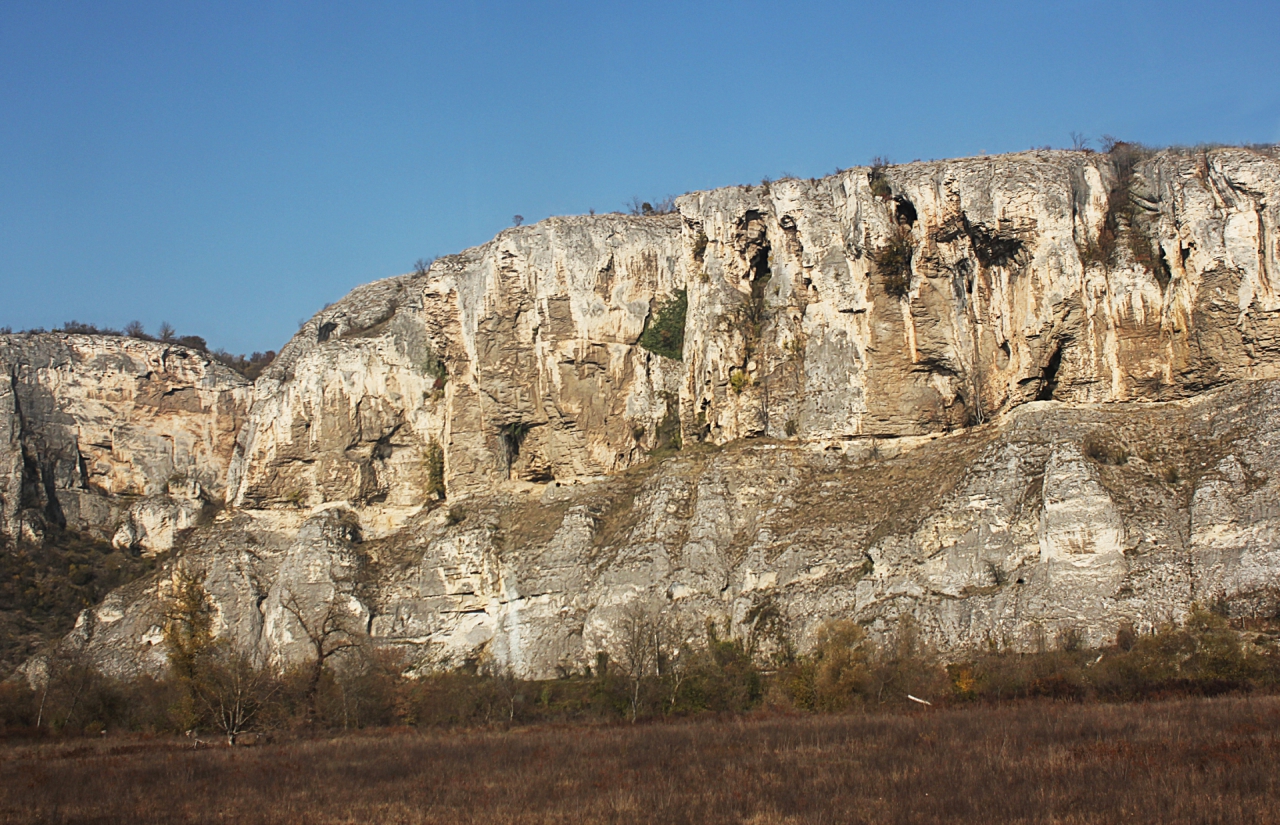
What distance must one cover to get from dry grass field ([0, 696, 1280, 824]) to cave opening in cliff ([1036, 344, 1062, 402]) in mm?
16898

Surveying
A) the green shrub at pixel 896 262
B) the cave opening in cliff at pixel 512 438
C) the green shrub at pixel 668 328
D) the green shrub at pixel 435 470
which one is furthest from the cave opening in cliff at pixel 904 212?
the green shrub at pixel 435 470

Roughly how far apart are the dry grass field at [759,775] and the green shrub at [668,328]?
25168 mm

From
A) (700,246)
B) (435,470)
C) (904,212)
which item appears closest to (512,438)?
(435,470)

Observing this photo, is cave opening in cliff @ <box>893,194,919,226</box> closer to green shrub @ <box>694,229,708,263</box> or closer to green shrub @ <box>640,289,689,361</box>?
green shrub @ <box>694,229,708,263</box>

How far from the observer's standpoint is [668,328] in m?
56.8

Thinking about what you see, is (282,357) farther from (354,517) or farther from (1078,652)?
(1078,652)

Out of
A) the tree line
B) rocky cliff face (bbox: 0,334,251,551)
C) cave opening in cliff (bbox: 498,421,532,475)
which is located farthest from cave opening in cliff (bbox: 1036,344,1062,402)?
rocky cliff face (bbox: 0,334,251,551)

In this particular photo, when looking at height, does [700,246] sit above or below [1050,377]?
above

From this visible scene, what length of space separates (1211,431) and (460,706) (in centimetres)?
2638

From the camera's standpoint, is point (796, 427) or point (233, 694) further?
→ point (796, 427)

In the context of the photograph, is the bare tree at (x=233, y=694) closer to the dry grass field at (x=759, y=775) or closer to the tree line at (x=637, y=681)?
the tree line at (x=637, y=681)

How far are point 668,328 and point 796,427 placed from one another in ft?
29.1

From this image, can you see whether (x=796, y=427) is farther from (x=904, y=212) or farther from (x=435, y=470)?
(x=435, y=470)

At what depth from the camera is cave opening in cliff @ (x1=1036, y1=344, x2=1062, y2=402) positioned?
152 feet
